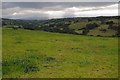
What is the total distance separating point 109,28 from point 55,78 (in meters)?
139

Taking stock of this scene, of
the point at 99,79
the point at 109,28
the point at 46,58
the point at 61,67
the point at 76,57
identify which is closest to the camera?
the point at 99,79

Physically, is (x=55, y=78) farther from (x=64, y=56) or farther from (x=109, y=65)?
(x=64, y=56)

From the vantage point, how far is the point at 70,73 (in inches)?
1071

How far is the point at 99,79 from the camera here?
81.5ft

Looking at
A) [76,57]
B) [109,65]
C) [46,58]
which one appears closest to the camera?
[109,65]

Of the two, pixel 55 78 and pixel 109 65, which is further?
pixel 109 65

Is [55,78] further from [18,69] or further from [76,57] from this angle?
[76,57]

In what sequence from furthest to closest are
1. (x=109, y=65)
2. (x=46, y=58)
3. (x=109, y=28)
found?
(x=109, y=28) → (x=46, y=58) → (x=109, y=65)

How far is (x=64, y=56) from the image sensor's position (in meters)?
37.0

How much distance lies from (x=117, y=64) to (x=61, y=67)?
765 cm

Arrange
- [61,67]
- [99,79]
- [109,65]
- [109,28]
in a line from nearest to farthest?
1. [99,79]
2. [61,67]
3. [109,65]
4. [109,28]

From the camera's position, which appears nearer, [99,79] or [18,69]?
[99,79]

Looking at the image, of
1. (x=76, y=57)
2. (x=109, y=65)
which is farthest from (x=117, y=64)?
(x=76, y=57)

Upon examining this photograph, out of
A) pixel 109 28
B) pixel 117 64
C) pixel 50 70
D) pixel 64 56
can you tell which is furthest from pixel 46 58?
pixel 109 28
